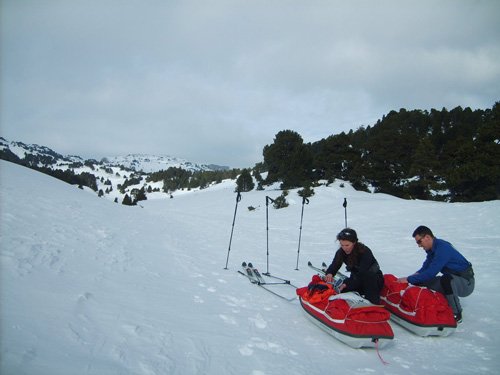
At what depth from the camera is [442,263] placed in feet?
17.5

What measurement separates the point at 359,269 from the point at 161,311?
3.72 m

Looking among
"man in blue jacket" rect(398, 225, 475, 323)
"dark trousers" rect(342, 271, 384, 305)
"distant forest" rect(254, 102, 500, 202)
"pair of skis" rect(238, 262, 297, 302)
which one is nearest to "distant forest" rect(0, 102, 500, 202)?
"distant forest" rect(254, 102, 500, 202)

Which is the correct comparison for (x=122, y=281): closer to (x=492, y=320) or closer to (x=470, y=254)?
(x=492, y=320)

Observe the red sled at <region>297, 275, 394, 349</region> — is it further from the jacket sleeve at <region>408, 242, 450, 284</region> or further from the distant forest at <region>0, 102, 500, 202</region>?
the distant forest at <region>0, 102, 500, 202</region>

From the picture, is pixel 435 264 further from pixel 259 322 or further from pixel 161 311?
pixel 161 311

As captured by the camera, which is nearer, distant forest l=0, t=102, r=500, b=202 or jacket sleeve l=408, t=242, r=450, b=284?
jacket sleeve l=408, t=242, r=450, b=284

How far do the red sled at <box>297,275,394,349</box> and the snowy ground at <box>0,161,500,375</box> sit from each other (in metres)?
0.20

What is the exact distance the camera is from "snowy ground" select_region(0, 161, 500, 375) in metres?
3.48

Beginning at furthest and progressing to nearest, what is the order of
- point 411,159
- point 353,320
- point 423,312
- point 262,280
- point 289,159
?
1. point 289,159
2. point 411,159
3. point 262,280
4. point 423,312
5. point 353,320

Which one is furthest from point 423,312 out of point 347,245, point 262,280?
point 262,280

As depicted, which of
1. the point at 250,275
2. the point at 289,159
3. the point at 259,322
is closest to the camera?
the point at 259,322

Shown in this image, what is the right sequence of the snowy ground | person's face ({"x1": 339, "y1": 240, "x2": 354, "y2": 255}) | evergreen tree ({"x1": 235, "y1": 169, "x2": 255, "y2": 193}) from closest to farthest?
the snowy ground < person's face ({"x1": 339, "y1": 240, "x2": 354, "y2": 255}) < evergreen tree ({"x1": 235, "y1": 169, "x2": 255, "y2": 193})

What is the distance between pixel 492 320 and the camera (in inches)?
224

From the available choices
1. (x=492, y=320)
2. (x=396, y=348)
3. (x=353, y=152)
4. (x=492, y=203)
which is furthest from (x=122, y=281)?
(x=353, y=152)
